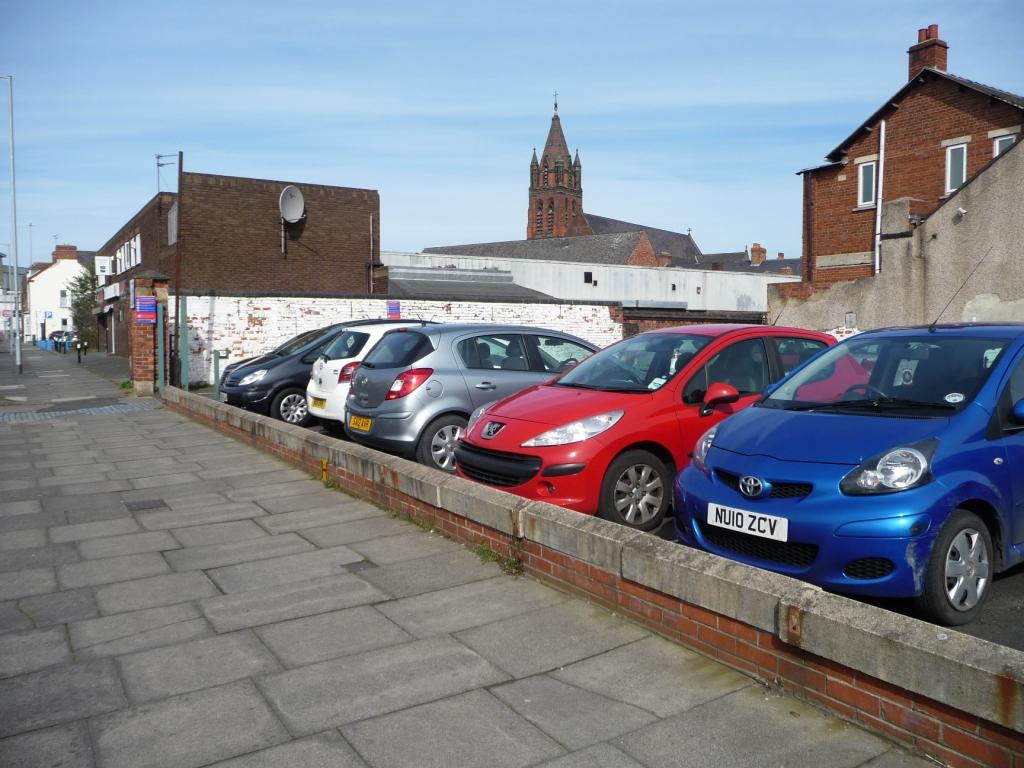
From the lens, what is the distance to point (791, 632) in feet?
11.5

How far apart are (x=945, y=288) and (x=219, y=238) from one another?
78.5 ft

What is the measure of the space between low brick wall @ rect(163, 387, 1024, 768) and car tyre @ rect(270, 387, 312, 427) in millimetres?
8069

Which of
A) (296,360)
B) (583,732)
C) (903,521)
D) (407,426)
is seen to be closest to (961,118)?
(296,360)

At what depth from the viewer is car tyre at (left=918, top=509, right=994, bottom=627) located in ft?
13.5

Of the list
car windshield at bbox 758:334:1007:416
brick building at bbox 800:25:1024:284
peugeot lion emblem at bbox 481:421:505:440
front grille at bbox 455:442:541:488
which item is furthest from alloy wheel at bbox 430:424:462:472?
brick building at bbox 800:25:1024:284

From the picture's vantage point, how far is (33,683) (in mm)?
3844

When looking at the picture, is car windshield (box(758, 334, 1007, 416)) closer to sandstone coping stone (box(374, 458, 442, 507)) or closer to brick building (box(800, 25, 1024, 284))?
sandstone coping stone (box(374, 458, 442, 507))

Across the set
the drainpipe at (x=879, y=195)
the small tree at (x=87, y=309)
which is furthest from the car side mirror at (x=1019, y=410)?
the small tree at (x=87, y=309)

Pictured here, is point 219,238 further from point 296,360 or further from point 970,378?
point 970,378

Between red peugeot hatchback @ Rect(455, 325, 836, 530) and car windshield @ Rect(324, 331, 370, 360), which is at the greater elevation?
car windshield @ Rect(324, 331, 370, 360)

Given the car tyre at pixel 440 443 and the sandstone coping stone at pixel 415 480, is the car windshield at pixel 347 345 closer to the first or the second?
the car tyre at pixel 440 443

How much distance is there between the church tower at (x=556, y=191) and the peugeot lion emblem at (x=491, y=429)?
9417cm

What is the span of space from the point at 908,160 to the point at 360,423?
969 inches

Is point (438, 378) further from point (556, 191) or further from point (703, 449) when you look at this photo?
point (556, 191)
